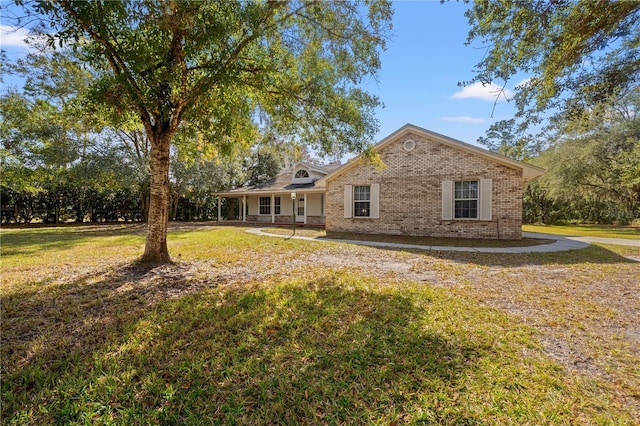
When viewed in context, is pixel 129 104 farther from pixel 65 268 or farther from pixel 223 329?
pixel 223 329

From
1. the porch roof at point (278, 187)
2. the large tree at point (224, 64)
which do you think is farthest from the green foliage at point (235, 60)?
the porch roof at point (278, 187)

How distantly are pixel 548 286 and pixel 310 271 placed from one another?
4588 millimetres

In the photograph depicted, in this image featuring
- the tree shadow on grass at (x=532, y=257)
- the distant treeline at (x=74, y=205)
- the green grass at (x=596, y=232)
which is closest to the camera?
the tree shadow on grass at (x=532, y=257)

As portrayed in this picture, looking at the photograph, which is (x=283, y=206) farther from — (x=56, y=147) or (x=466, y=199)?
(x=466, y=199)

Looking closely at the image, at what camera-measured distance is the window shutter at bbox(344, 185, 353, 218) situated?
14.5 meters

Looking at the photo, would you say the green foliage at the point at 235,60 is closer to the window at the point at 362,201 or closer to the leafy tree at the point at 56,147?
the leafy tree at the point at 56,147

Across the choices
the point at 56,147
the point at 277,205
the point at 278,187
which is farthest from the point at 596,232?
the point at 56,147

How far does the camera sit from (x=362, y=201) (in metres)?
14.4

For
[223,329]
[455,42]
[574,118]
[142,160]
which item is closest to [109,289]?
[223,329]

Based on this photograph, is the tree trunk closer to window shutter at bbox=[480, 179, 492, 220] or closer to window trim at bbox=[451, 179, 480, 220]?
window trim at bbox=[451, 179, 480, 220]

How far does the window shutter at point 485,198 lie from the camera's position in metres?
11.7

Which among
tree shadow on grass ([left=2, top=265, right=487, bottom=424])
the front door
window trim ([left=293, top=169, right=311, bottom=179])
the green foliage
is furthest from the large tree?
window trim ([left=293, top=169, right=311, bottom=179])

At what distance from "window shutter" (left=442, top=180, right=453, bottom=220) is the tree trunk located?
10.7 meters

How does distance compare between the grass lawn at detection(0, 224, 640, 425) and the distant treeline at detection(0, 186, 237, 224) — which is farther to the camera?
the distant treeline at detection(0, 186, 237, 224)
